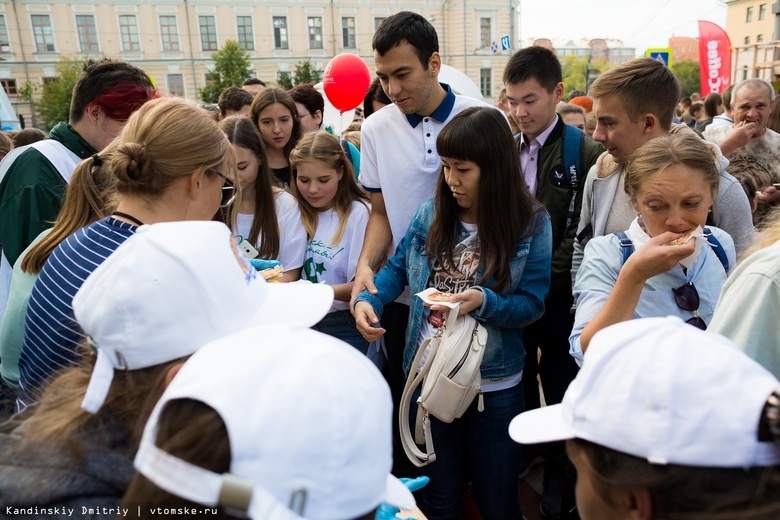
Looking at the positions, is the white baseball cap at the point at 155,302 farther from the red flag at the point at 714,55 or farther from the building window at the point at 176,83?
the building window at the point at 176,83

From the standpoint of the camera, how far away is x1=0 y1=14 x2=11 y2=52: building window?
3809cm

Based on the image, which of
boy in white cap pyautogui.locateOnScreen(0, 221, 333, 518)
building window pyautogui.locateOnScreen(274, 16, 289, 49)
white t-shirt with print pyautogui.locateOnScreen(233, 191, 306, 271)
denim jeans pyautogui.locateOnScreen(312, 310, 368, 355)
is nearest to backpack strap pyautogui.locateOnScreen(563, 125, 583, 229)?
denim jeans pyautogui.locateOnScreen(312, 310, 368, 355)

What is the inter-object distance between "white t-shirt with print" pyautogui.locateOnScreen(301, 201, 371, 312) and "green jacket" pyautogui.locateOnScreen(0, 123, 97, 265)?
1.25 m

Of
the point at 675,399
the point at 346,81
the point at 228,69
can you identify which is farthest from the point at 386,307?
the point at 228,69

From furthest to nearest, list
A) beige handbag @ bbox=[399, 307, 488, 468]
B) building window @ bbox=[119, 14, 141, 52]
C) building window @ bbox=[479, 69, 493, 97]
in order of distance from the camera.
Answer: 1. building window @ bbox=[479, 69, 493, 97]
2. building window @ bbox=[119, 14, 141, 52]
3. beige handbag @ bbox=[399, 307, 488, 468]

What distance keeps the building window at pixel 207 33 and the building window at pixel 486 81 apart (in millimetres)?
21242

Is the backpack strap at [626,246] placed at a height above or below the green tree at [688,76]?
below

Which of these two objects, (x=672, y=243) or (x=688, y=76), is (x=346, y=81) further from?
(x=688, y=76)

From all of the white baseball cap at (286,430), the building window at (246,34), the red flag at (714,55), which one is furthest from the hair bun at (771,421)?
the building window at (246,34)

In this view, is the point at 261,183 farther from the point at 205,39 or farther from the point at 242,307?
the point at 205,39

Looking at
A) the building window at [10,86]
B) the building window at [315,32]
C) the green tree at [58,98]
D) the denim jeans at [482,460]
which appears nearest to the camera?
the denim jeans at [482,460]

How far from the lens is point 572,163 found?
307 centimetres

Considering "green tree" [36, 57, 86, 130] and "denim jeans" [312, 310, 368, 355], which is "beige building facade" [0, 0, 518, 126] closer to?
"green tree" [36, 57, 86, 130]

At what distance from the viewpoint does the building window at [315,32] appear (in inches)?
1727
